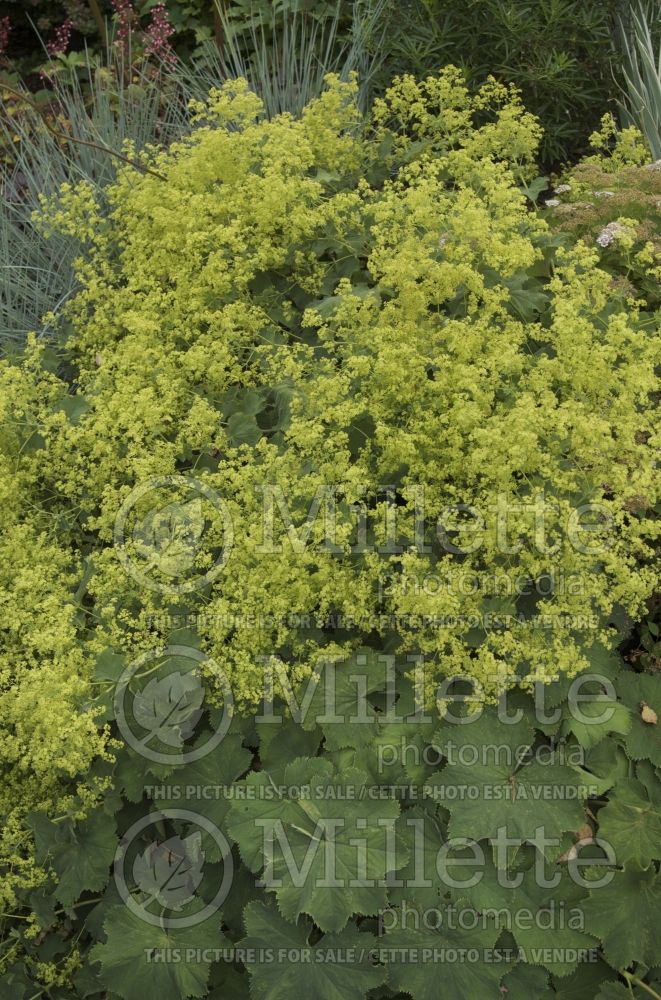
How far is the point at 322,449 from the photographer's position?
2889 mm

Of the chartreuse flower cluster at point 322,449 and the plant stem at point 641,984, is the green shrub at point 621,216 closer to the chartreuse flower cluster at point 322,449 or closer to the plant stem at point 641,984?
the chartreuse flower cluster at point 322,449

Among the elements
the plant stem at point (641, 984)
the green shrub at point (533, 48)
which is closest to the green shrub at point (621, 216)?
the green shrub at point (533, 48)

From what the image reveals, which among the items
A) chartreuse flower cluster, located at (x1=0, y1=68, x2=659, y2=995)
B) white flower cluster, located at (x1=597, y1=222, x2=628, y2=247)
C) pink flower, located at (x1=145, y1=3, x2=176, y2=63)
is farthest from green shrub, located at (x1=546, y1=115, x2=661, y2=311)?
pink flower, located at (x1=145, y1=3, x2=176, y2=63)

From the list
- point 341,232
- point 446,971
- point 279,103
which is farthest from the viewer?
point 279,103

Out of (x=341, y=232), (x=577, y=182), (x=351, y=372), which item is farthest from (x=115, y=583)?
(x=577, y=182)

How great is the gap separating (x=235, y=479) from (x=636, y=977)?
1.77 metres

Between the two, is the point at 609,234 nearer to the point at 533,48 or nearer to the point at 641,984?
the point at 533,48

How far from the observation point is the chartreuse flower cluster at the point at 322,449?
100 inches

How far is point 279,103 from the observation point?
5.21m

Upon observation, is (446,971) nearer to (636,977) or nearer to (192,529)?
(636,977)

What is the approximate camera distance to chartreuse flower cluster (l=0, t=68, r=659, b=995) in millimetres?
2541

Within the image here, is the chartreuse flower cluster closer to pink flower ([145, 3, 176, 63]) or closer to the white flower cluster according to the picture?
the white flower cluster

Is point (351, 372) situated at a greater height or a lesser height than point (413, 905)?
greater

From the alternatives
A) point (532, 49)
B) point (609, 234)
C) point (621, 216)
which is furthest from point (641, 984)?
point (532, 49)
